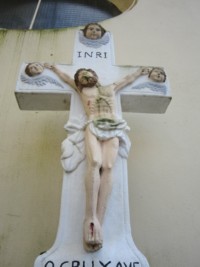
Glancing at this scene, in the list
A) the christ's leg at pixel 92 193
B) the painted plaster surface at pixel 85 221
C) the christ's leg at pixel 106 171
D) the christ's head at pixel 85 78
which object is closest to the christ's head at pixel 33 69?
the christ's head at pixel 85 78

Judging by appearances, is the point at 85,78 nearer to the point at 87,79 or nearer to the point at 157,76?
the point at 87,79

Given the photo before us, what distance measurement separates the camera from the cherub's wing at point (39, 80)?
1770mm

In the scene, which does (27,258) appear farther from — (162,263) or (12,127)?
(12,127)

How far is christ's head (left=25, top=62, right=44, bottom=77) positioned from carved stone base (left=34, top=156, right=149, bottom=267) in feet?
2.21

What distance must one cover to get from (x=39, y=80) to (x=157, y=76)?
Result: 70 centimetres

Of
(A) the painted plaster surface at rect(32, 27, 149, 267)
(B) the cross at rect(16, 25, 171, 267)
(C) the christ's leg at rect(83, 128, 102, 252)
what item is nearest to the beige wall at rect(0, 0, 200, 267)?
(B) the cross at rect(16, 25, 171, 267)

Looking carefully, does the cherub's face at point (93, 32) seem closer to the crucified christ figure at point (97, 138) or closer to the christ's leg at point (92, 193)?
the crucified christ figure at point (97, 138)

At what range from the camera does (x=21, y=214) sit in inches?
69.0

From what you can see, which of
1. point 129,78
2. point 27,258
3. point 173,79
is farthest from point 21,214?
point 173,79

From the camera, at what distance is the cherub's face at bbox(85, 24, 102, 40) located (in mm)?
1986

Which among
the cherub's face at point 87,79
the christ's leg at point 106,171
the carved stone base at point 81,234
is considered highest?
the cherub's face at point 87,79

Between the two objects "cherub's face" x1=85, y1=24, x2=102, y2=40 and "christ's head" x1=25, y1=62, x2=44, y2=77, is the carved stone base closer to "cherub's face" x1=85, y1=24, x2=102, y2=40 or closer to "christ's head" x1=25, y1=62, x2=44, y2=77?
"christ's head" x1=25, y1=62, x2=44, y2=77

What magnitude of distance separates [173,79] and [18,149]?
1.32 meters

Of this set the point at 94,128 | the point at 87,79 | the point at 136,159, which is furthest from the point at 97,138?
the point at 136,159
